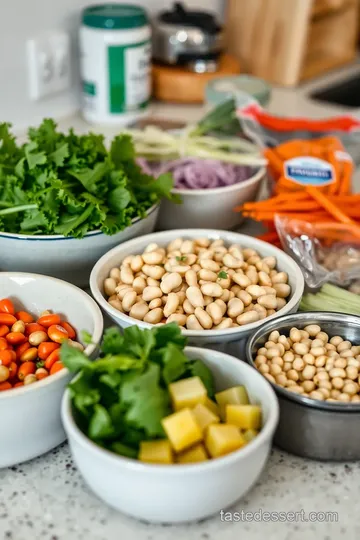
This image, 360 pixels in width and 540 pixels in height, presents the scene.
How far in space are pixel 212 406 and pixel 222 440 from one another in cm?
8

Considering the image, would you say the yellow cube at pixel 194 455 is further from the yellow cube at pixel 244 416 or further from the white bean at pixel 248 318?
the white bean at pixel 248 318

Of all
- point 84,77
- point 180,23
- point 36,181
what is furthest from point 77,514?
point 180,23

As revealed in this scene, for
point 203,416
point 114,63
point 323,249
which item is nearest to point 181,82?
point 114,63

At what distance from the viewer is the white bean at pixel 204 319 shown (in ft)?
3.29

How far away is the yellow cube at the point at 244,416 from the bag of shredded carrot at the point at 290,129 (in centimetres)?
84

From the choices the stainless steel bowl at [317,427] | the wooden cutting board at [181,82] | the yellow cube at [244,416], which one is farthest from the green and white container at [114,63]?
the yellow cube at [244,416]

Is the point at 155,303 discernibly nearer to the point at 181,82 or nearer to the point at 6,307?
the point at 6,307

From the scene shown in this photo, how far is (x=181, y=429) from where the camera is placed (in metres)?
0.79

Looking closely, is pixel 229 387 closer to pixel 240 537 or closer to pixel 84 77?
pixel 240 537

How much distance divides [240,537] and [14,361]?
0.36 meters

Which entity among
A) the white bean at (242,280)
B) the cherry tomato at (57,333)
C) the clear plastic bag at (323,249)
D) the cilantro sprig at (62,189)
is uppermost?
the cilantro sprig at (62,189)

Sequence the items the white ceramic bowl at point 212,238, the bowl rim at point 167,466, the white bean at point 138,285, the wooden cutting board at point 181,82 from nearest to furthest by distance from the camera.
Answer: the bowl rim at point 167,466
the white ceramic bowl at point 212,238
the white bean at point 138,285
the wooden cutting board at point 181,82

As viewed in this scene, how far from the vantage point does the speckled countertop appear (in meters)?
0.82

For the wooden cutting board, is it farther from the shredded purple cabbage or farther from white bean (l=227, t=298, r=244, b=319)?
white bean (l=227, t=298, r=244, b=319)
